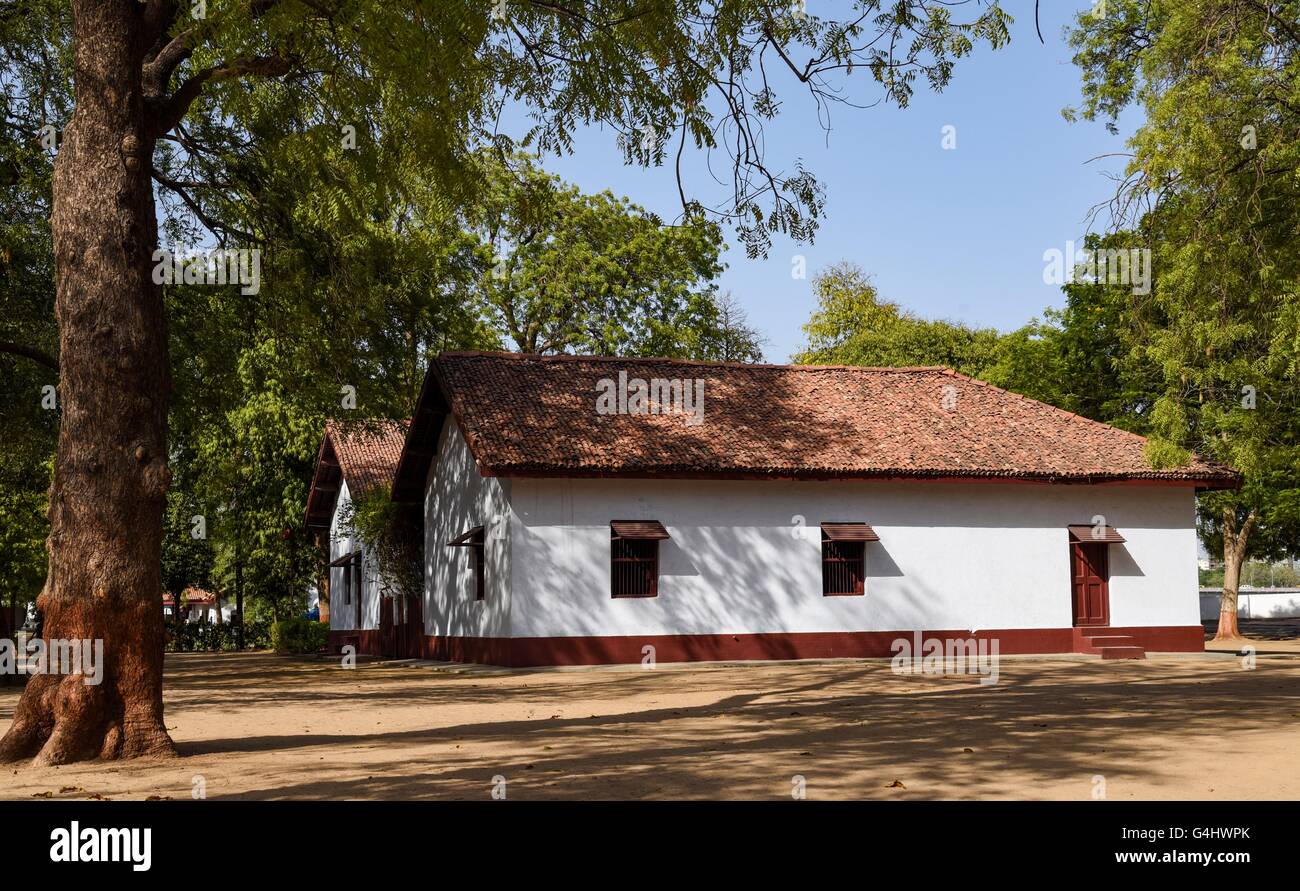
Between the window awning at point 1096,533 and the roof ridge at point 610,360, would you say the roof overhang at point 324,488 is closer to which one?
the roof ridge at point 610,360

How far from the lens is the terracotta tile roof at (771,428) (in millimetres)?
24156

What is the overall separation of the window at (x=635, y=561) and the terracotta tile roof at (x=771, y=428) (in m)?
1.03

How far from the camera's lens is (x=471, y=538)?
2548 centimetres

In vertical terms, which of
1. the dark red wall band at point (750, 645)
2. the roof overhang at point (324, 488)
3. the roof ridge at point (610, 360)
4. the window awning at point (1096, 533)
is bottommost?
→ the dark red wall band at point (750, 645)

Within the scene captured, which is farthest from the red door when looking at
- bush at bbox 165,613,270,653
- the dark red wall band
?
bush at bbox 165,613,270,653

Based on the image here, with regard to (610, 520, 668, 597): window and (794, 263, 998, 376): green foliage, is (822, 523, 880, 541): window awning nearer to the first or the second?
(610, 520, 668, 597): window

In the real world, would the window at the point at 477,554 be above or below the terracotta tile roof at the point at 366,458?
below

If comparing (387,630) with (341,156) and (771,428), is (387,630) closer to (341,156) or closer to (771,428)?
(771,428)

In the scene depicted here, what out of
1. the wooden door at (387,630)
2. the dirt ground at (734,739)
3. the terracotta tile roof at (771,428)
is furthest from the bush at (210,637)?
the dirt ground at (734,739)

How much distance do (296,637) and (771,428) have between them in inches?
749

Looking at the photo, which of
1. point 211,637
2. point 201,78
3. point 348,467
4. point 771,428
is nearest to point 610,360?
point 771,428

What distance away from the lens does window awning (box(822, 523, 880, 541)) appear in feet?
81.7

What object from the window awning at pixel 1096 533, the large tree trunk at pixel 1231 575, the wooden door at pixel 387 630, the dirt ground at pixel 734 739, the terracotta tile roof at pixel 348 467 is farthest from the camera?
the large tree trunk at pixel 1231 575
